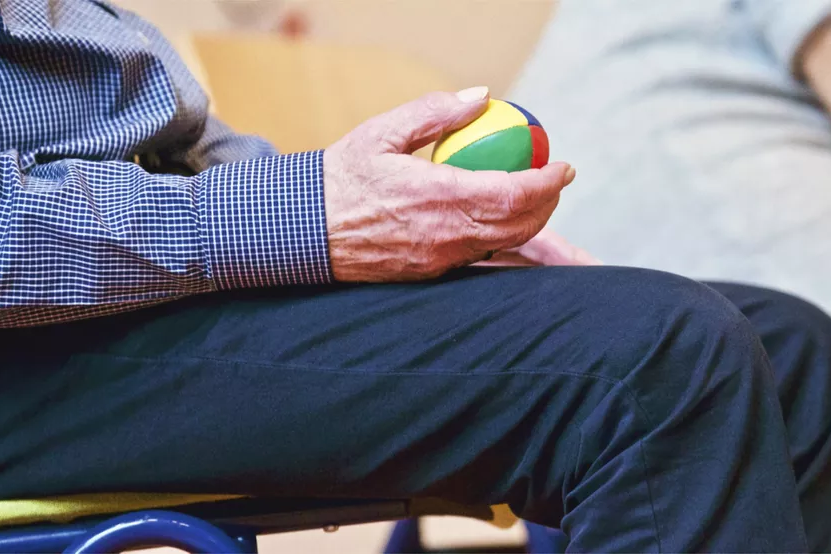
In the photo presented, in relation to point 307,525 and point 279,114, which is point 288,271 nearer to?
point 307,525

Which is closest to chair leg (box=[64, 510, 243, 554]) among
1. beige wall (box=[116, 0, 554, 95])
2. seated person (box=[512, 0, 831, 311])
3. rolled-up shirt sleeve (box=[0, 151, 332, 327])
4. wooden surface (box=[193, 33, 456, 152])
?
rolled-up shirt sleeve (box=[0, 151, 332, 327])

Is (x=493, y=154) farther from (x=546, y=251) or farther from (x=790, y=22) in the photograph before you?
(x=790, y=22)

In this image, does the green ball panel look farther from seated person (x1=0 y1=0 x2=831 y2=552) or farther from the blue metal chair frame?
the blue metal chair frame

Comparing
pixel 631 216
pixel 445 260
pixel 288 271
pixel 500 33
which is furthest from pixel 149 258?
pixel 500 33

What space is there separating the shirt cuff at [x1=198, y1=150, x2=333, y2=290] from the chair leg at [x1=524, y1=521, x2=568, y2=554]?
462 mm

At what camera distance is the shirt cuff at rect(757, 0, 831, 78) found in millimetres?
1216

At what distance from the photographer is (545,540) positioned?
3.05ft

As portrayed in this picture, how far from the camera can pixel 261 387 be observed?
0.60 metres

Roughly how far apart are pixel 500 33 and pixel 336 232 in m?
1.66

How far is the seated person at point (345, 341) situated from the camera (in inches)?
21.2

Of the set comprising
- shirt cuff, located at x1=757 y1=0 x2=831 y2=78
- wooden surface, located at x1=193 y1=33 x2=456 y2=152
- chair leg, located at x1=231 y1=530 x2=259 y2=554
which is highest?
shirt cuff, located at x1=757 y1=0 x2=831 y2=78

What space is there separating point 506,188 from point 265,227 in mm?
201

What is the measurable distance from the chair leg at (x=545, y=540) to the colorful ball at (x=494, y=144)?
445 mm

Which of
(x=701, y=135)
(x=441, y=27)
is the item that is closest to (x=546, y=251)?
(x=701, y=135)
